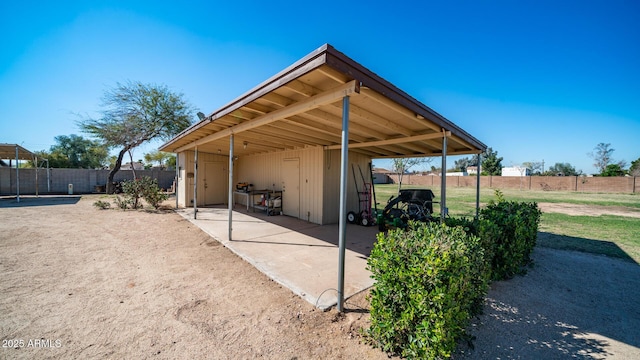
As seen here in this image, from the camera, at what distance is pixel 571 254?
4.93m

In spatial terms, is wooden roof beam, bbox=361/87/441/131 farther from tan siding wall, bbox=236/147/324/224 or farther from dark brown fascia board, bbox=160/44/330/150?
tan siding wall, bbox=236/147/324/224

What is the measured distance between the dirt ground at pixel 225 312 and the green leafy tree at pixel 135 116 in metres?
12.4

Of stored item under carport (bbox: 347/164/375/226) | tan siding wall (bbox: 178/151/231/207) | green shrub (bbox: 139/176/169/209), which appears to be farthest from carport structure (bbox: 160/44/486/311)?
green shrub (bbox: 139/176/169/209)

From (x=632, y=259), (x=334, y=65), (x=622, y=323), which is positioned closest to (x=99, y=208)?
(x=334, y=65)

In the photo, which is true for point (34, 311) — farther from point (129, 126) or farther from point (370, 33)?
point (129, 126)

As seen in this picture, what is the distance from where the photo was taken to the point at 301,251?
474 centimetres

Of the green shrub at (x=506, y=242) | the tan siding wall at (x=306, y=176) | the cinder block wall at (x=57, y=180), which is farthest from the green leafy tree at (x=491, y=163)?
the cinder block wall at (x=57, y=180)

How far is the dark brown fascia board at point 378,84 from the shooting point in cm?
225

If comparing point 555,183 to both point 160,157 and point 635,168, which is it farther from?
point 160,157

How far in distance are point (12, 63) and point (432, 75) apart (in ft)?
57.9

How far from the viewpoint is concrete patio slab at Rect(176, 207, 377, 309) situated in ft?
10.9

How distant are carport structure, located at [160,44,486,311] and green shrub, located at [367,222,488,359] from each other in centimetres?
66

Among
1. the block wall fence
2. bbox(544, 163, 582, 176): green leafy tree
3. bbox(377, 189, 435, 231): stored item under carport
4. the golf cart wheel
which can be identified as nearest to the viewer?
bbox(377, 189, 435, 231): stored item under carport

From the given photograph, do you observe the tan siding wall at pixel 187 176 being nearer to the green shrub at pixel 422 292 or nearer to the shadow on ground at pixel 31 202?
the shadow on ground at pixel 31 202
